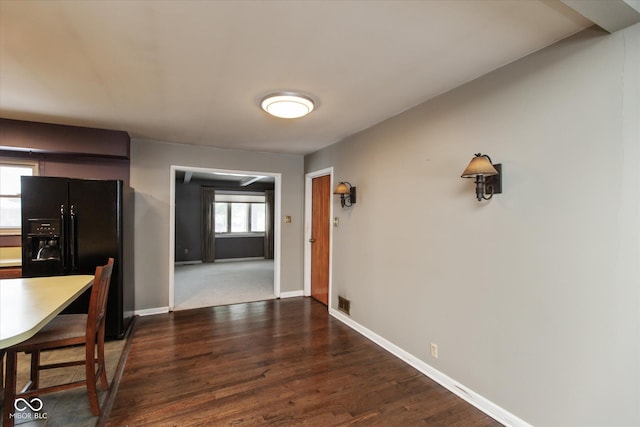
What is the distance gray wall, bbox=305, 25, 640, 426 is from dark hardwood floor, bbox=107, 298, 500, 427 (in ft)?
1.21

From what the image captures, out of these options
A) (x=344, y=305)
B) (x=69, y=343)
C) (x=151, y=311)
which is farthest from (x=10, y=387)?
(x=344, y=305)

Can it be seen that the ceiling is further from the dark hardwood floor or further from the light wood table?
the dark hardwood floor

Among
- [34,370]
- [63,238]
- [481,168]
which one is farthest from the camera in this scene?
[63,238]

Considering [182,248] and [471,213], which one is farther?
[182,248]

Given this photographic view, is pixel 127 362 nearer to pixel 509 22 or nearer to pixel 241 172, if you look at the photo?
pixel 241 172

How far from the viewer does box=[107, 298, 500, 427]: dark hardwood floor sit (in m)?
2.04

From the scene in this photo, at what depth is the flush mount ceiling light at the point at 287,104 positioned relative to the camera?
2.44 metres

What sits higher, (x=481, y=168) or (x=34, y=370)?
(x=481, y=168)

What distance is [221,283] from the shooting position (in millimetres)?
5891

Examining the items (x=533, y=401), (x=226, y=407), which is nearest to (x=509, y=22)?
(x=533, y=401)

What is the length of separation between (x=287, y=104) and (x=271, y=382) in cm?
232

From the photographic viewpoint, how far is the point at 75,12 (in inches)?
58.1

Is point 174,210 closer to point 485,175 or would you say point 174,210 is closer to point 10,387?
point 10,387

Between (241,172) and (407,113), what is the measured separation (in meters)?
2.76
